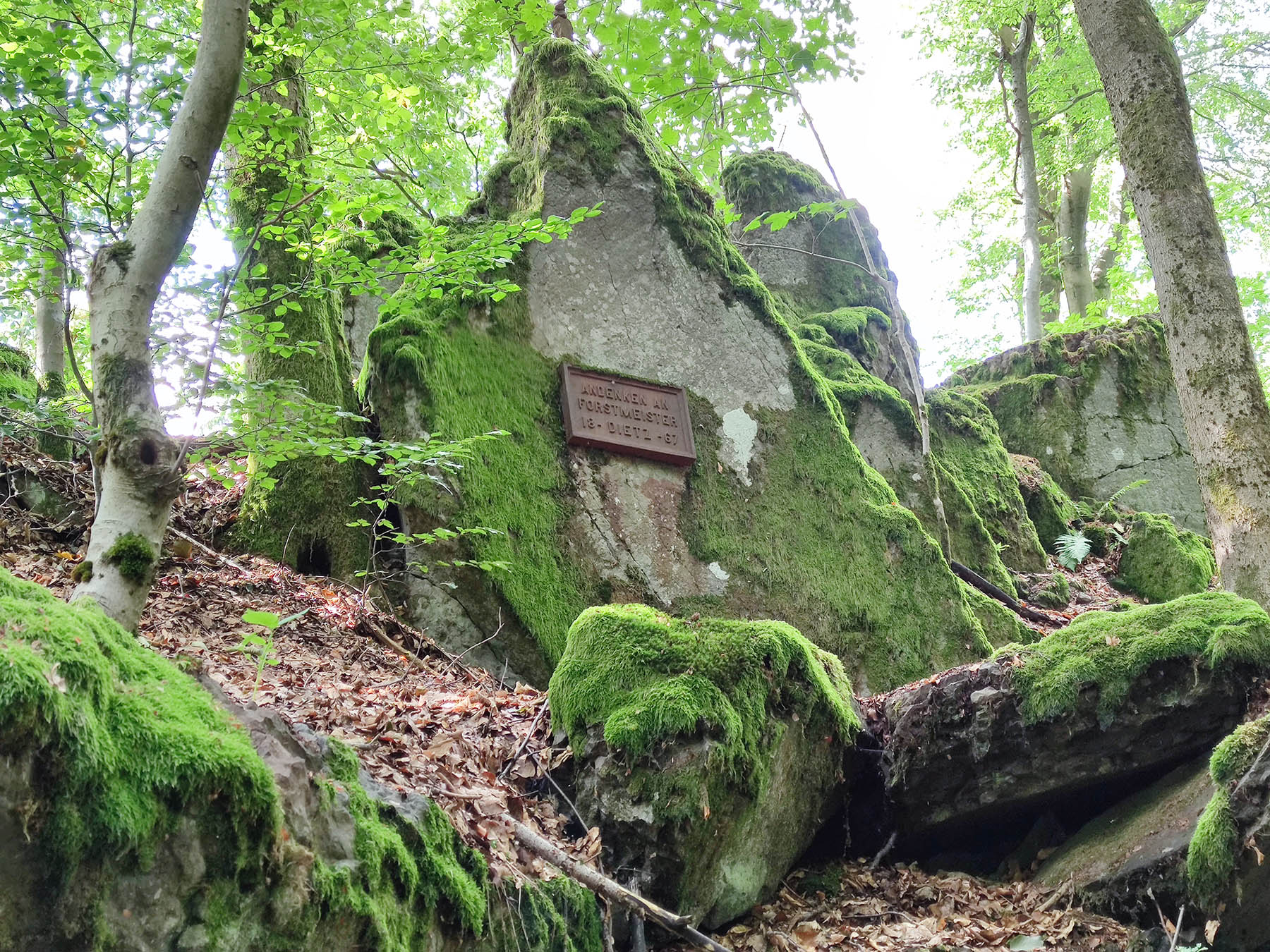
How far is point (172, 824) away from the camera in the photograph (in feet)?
6.75

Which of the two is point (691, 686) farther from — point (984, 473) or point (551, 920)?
point (984, 473)

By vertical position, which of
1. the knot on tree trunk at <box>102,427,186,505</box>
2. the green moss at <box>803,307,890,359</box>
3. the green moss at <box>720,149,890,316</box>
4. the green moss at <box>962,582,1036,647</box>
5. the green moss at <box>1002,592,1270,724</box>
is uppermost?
the green moss at <box>720,149,890,316</box>

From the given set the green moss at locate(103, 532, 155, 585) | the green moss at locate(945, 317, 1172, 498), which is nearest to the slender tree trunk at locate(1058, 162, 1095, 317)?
the green moss at locate(945, 317, 1172, 498)

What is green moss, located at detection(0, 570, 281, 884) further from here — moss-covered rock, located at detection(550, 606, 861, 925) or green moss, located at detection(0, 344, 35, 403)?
green moss, located at detection(0, 344, 35, 403)

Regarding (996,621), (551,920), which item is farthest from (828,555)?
(551,920)

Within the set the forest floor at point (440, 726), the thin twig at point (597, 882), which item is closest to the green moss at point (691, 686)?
the forest floor at point (440, 726)

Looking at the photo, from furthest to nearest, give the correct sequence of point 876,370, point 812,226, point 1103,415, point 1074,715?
point 1103,415 → point 812,226 → point 876,370 → point 1074,715

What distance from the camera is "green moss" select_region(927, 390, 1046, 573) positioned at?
957 cm

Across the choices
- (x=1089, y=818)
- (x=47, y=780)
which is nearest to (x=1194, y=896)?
(x=1089, y=818)

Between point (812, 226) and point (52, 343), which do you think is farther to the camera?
point (812, 226)

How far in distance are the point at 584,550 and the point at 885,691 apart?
242 cm

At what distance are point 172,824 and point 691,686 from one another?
227cm

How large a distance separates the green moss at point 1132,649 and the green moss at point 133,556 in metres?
3.78

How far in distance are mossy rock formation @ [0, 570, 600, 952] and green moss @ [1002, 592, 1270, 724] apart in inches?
113
